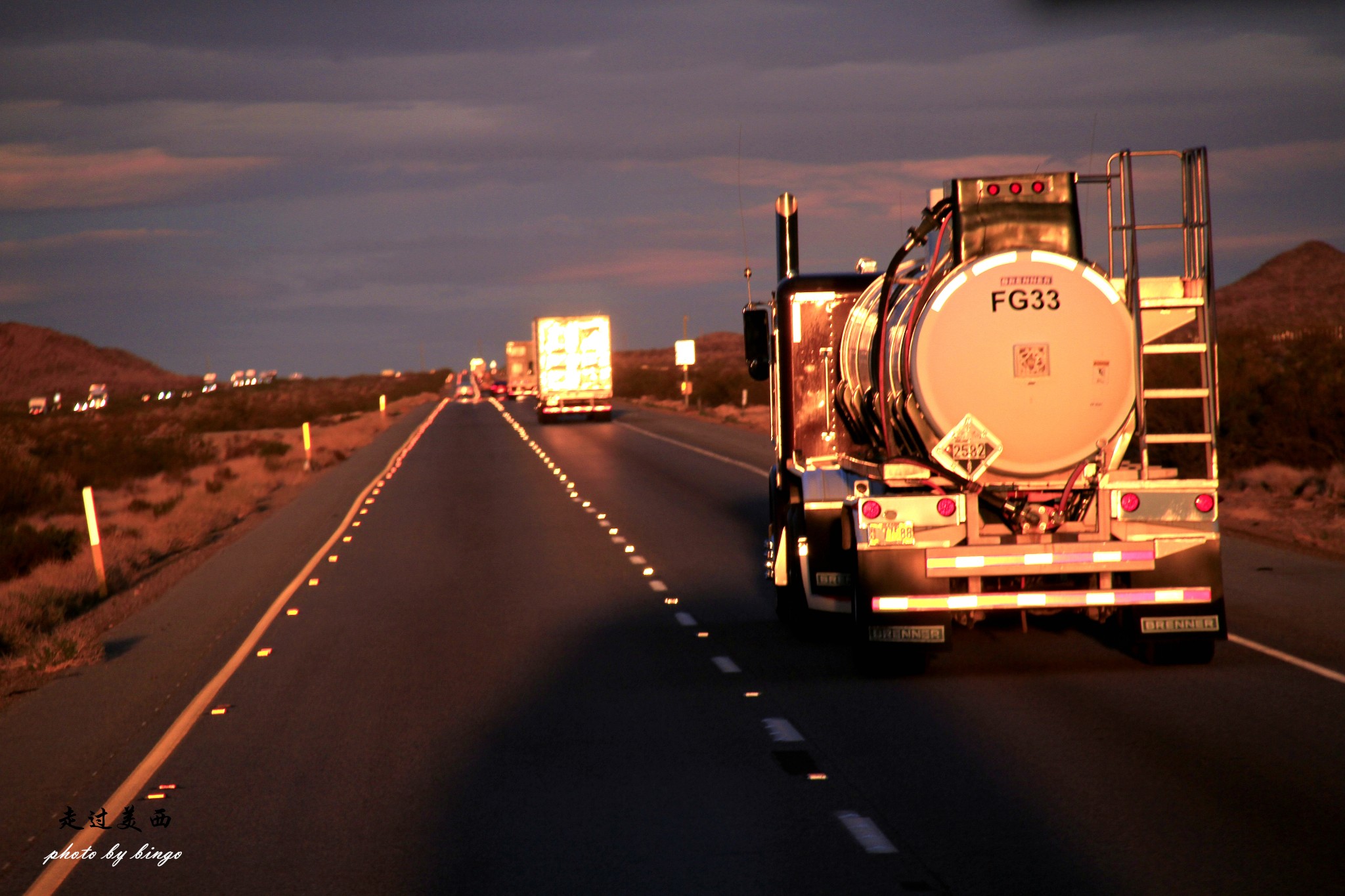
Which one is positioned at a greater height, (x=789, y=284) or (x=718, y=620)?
(x=789, y=284)

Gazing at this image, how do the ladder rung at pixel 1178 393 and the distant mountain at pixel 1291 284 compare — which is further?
the distant mountain at pixel 1291 284

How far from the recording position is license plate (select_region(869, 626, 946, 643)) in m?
8.99

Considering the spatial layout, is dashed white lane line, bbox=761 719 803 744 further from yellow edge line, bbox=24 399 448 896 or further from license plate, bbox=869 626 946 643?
yellow edge line, bbox=24 399 448 896

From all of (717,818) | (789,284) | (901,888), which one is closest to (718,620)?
(789,284)

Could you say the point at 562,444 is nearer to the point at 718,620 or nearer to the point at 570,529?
the point at 570,529

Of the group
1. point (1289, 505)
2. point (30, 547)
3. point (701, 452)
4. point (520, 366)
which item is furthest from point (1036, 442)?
point (520, 366)

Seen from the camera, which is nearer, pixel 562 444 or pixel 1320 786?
pixel 1320 786

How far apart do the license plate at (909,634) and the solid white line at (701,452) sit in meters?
11.6

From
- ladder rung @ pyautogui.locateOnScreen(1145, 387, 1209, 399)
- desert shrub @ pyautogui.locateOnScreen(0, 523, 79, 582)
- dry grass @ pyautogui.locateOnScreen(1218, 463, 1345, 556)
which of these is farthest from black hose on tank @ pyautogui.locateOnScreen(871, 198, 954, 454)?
A: desert shrub @ pyautogui.locateOnScreen(0, 523, 79, 582)

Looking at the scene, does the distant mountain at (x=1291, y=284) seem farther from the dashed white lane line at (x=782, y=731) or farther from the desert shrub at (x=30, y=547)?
the dashed white lane line at (x=782, y=731)

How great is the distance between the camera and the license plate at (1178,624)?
8.96 m

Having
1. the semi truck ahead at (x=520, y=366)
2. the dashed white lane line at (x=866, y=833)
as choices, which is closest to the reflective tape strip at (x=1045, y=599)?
the dashed white lane line at (x=866, y=833)

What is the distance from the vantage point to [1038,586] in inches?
365

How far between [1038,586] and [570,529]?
36.0 ft
